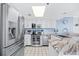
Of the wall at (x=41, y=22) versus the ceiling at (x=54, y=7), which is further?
the wall at (x=41, y=22)

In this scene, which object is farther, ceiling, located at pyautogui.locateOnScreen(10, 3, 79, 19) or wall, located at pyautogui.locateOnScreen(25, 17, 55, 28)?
wall, located at pyautogui.locateOnScreen(25, 17, 55, 28)

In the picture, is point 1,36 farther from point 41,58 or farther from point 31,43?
point 31,43

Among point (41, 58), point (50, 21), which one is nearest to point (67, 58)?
point (41, 58)

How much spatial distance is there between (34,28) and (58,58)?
474cm

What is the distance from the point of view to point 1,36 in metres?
1.07

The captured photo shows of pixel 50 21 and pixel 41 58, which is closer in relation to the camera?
pixel 41 58

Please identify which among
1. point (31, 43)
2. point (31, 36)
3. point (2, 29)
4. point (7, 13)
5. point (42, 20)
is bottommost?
point (31, 43)

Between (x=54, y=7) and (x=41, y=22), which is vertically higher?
(x=54, y=7)

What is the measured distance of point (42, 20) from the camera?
222 inches

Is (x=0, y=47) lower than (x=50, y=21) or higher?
lower

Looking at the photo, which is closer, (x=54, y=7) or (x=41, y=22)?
(x=54, y=7)

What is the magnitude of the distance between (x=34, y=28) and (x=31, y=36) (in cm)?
61

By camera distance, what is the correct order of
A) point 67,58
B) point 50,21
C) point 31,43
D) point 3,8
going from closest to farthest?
point 67,58 → point 3,8 → point 31,43 → point 50,21

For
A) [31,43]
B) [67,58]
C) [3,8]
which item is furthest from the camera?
[31,43]
